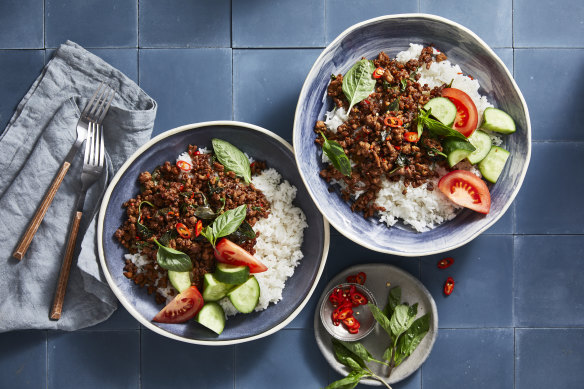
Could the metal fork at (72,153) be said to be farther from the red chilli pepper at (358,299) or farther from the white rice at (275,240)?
the red chilli pepper at (358,299)

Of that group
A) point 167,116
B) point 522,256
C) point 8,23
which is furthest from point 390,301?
point 8,23

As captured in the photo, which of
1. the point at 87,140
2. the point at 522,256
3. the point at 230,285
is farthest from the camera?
the point at 522,256

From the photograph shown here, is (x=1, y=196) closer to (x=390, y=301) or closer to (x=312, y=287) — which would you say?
(x=312, y=287)

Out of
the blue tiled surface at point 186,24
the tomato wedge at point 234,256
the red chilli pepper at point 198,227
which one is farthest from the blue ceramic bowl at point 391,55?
the blue tiled surface at point 186,24

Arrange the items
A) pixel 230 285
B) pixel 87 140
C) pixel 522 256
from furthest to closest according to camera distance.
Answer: pixel 522 256 < pixel 87 140 < pixel 230 285

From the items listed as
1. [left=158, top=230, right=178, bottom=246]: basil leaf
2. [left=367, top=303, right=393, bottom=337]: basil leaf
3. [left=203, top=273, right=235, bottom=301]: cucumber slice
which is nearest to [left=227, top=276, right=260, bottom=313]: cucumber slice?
[left=203, top=273, right=235, bottom=301]: cucumber slice

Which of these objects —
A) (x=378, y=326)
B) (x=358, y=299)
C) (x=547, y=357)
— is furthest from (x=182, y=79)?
(x=547, y=357)
